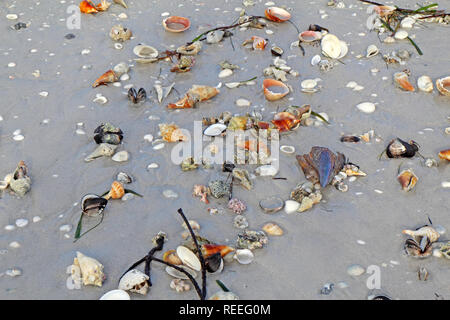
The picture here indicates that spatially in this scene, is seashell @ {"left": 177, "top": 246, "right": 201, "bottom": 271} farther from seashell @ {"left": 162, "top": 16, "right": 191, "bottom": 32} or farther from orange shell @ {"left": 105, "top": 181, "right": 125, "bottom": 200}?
seashell @ {"left": 162, "top": 16, "right": 191, "bottom": 32}

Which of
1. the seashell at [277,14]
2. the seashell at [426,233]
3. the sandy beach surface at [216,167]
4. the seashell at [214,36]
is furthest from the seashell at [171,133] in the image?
the seashell at [277,14]

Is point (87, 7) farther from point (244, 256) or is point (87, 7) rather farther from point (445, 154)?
point (445, 154)

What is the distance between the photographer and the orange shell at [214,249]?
7.79 ft

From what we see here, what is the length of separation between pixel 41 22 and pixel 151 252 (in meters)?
3.36


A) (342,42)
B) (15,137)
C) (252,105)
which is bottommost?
(15,137)

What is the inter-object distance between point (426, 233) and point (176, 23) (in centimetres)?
317

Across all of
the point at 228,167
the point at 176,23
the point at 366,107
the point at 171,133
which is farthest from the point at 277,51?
the point at 228,167

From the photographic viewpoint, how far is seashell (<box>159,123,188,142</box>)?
3.14 metres

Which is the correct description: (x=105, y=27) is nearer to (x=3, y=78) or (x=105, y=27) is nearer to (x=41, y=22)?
(x=41, y=22)

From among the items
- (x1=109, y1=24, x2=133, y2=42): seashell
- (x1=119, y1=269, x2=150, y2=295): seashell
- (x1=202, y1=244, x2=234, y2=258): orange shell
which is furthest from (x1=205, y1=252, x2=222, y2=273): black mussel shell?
(x1=109, y1=24, x2=133, y2=42): seashell

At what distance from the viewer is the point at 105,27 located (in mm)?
4508

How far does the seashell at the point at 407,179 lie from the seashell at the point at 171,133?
1.53 meters

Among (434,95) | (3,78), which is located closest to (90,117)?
(3,78)
